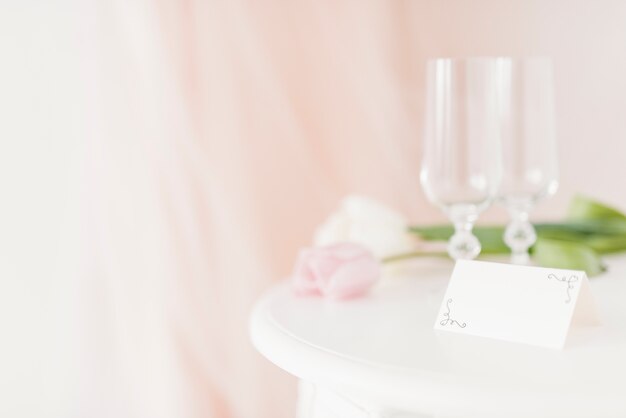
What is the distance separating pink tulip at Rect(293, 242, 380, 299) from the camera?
119 cm

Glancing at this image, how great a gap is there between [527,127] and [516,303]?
0.33 m

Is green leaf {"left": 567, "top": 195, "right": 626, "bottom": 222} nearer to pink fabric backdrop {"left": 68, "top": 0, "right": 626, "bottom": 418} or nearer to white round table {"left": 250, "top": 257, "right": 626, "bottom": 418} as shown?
Result: white round table {"left": 250, "top": 257, "right": 626, "bottom": 418}

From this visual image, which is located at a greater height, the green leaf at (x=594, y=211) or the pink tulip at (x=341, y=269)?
the pink tulip at (x=341, y=269)

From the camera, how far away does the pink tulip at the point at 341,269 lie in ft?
3.90

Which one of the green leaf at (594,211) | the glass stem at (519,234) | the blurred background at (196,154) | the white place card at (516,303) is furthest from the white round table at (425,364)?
the blurred background at (196,154)

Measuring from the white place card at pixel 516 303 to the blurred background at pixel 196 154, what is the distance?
0.90 meters

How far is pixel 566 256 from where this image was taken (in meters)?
1.30

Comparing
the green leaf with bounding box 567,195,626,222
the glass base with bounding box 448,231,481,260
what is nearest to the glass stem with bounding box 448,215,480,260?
the glass base with bounding box 448,231,481,260

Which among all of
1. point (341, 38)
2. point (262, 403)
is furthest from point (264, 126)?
point (262, 403)

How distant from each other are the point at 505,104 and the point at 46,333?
95 cm

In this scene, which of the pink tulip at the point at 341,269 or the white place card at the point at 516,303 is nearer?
the white place card at the point at 516,303

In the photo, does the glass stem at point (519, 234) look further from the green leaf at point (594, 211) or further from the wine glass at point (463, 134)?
the green leaf at point (594, 211)

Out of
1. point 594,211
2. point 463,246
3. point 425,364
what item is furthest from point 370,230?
point 425,364

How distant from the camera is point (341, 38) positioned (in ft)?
7.16
